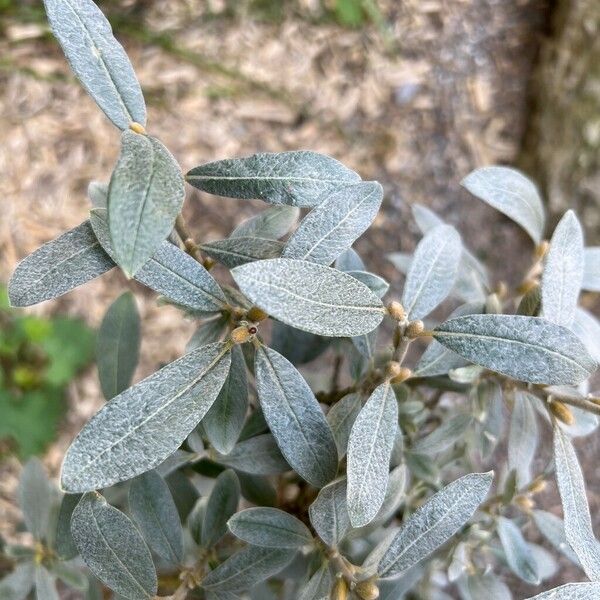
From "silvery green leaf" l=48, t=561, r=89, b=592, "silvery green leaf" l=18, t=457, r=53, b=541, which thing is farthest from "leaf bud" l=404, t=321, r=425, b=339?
"silvery green leaf" l=18, t=457, r=53, b=541

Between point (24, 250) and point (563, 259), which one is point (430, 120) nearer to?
point (24, 250)

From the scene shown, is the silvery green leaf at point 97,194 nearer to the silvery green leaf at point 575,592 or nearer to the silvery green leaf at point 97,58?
the silvery green leaf at point 97,58

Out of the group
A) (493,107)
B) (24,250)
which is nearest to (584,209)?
(493,107)

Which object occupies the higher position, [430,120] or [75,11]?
[75,11]

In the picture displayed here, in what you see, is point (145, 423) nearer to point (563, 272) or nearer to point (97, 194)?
point (97, 194)

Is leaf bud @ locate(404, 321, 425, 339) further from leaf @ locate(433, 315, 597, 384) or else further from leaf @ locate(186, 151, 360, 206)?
leaf @ locate(186, 151, 360, 206)
